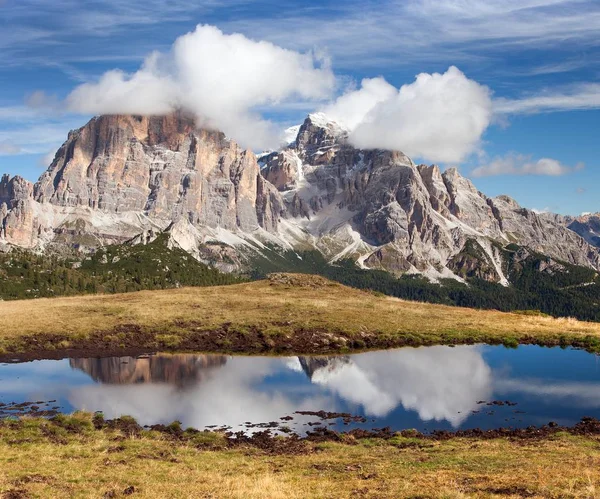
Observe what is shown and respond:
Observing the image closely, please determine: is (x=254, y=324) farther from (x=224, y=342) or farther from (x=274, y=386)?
(x=274, y=386)

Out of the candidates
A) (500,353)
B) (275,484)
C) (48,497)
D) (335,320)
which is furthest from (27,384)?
(500,353)

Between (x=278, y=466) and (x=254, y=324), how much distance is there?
1946 inches

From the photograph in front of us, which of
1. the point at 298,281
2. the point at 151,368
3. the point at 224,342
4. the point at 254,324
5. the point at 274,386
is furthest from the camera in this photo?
the point at 298,281

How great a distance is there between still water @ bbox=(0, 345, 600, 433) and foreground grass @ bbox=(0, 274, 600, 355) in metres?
6.39

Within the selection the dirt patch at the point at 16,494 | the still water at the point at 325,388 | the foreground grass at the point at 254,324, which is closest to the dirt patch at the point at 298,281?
the foreground grass at the point at 254,324

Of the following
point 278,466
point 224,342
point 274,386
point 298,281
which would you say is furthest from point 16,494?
point 298,281

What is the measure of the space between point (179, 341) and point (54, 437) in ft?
119

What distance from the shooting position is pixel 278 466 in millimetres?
28406

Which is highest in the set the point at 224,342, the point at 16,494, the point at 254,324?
the point at 254,324

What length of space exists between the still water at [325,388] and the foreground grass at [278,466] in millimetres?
5874

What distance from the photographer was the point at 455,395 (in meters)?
50.0

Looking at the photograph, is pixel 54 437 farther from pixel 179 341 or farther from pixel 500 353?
pixel 500 353

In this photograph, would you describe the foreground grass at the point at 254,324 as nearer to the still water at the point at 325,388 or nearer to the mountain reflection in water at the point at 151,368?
the mountain reflection in water at the point at 151,368

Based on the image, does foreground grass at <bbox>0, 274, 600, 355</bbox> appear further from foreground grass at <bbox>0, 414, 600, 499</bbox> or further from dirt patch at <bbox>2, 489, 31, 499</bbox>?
dirt patch at <bbox>2, 489, 31, 499</bbox>
